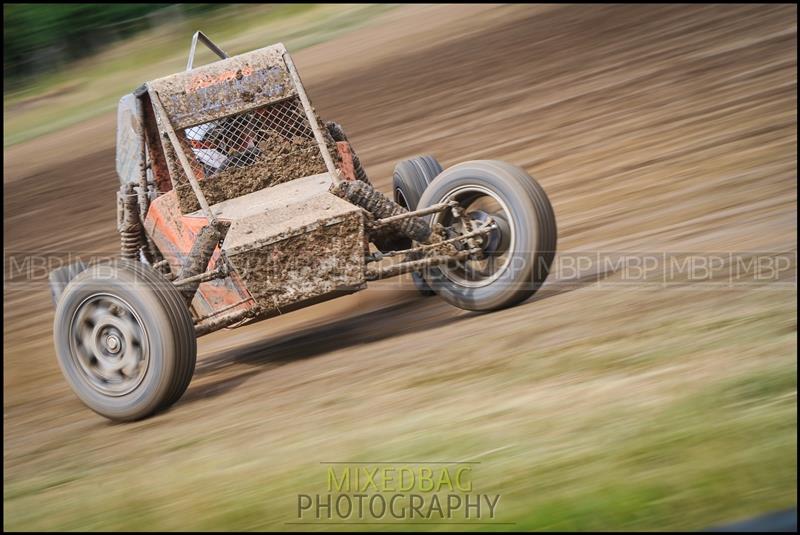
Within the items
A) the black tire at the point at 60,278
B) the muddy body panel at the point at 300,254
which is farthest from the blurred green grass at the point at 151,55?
the muddy body panel at the point at 300,254

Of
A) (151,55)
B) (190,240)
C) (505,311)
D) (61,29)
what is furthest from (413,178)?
(61,29)

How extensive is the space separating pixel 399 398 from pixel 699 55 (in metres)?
7.68

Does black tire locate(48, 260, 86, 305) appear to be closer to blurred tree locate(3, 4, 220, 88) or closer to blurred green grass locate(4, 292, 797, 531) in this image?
blurred green grass locate(4, 292, 797, 531)

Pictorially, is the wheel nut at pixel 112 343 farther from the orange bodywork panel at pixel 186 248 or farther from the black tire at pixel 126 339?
the orange bodywork panel at pixel 186 248

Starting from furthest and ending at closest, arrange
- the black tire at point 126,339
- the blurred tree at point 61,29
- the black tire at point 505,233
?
the blurred tree at point 61,29 → the black tire at point 505,233 → the black tire at point 126,339

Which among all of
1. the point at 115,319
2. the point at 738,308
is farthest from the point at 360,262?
the point at 738,308

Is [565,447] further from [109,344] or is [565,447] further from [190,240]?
[190,240]

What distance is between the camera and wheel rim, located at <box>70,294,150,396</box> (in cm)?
522

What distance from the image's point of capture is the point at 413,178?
636cm


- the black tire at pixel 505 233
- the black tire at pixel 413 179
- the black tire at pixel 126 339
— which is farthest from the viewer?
the black tire at pixel 413 179

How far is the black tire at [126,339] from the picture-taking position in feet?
16.7

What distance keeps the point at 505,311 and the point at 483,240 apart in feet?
1.21

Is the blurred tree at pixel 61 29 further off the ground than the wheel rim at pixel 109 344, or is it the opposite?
the blurred tree at pixel 61 29

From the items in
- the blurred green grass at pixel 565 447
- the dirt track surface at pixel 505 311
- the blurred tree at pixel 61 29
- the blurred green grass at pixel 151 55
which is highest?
the blurred tree at pixel 61 29
